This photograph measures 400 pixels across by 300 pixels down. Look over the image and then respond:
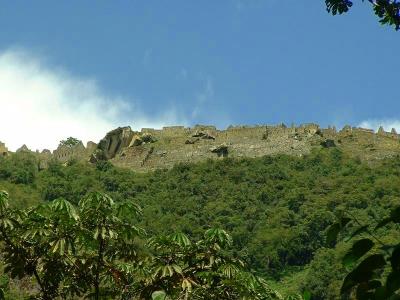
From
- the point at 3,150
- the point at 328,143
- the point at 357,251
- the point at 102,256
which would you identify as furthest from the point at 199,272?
the point at 3,150

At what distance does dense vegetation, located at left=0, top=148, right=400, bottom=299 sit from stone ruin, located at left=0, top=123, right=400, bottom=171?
1681 millimetres

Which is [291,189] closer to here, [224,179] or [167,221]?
[224,179]

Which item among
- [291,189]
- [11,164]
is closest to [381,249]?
[291,189]

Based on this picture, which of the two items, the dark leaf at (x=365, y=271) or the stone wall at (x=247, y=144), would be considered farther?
the stone wall at (x=247, y=144)

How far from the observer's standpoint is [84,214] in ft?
20.8

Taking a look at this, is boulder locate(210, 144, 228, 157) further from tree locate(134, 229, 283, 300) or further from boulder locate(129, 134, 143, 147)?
tree locate(134, 229, 283, 300)

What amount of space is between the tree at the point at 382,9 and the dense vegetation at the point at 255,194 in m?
38.5

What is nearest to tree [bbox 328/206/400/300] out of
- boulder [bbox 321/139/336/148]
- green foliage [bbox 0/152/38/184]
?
green foliage [bbox 0/152/38/184]

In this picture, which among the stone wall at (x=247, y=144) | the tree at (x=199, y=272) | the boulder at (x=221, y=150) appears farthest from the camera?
the boulder at (x=221, y=150)

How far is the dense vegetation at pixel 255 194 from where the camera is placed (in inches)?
1950

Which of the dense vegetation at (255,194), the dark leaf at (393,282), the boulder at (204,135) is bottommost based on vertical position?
the dark leaf at (393,282)

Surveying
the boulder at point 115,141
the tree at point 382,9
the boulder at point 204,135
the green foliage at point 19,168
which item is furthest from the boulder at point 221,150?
the tree at point 382,9

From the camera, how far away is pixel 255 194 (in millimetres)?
60812

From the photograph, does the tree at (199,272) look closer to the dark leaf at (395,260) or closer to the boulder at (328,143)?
the dark leaf at (395,260)
